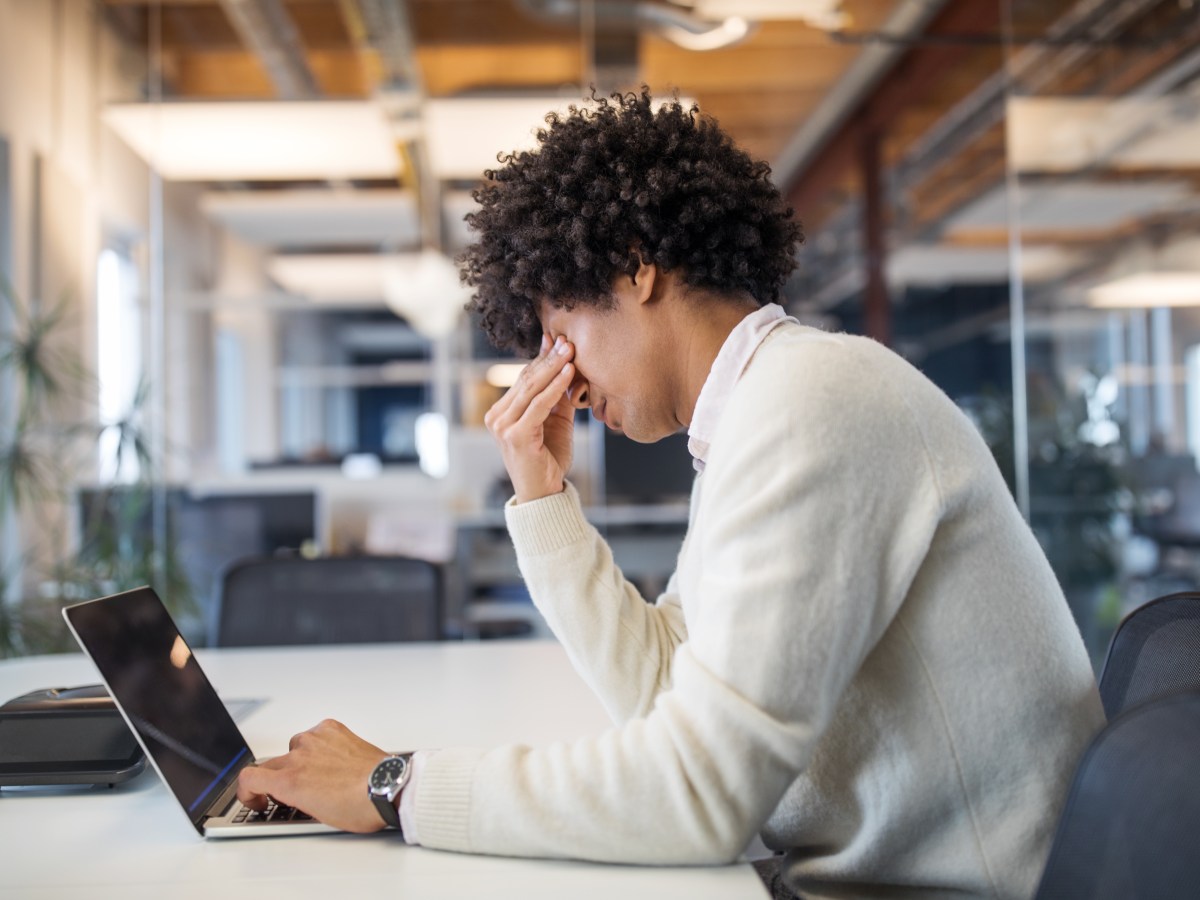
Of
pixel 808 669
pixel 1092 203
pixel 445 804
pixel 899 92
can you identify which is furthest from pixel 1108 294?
pixel 445 804

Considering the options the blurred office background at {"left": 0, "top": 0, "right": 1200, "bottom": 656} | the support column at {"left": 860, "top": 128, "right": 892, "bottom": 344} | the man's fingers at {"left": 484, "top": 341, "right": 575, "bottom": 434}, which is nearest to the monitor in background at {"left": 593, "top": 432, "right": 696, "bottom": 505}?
the blurred office background at {"left": 0, "top": 0, "right": 1200, "bottom": 656}

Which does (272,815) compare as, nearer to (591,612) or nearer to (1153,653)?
(591,612)

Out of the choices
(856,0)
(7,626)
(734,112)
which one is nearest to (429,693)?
(7,626)

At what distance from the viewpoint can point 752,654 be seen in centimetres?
79

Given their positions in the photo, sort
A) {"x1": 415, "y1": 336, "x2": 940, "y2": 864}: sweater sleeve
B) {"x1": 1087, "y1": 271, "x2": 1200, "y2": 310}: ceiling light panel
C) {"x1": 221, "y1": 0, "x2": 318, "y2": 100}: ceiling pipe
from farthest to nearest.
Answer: {"x1": 221, "y1": 0, "x2": 318, "y2": 100}: ceiling pipe < {"x1": 1087, "y1": 271, "x2": 1200, "y2": 310}: ceiling light panel < {"x1": 415, "y1": 336, "x2": 940, "y2": 864}: sweater sleeve

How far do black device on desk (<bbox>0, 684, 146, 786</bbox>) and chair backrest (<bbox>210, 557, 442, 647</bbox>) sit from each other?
1054 mm

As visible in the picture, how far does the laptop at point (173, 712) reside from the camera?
934 mm

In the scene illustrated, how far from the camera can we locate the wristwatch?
91cm

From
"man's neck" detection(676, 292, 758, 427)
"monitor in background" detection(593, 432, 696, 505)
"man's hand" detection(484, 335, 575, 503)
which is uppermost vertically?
"man's neck" detection(676, 292, 758, 427)

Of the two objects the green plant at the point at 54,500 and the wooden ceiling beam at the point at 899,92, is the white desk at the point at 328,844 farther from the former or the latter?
the wooden ceiling beam at the point at 899,92

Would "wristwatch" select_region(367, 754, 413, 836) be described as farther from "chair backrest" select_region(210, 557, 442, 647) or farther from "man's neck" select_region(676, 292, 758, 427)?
"chair backrest" select_region(210, 557, 442, 647)

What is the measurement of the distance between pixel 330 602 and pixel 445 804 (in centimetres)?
145

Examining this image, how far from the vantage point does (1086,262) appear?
4105mm

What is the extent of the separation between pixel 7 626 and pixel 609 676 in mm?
2862
